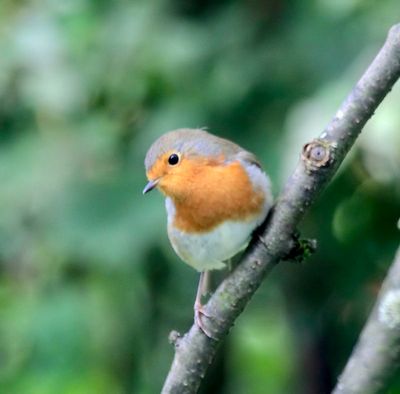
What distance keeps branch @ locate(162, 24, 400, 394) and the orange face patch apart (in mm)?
423

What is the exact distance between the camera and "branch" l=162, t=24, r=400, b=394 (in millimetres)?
2211

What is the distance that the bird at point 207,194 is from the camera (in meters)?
2.94

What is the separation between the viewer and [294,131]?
3.96 m

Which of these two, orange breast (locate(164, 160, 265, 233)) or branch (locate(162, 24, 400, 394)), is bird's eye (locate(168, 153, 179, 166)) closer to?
orange breast (locate(164, 160, 265, 233))

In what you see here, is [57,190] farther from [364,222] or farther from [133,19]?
[364,222]

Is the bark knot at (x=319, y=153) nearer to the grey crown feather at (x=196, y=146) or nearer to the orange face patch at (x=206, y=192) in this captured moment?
the orange face patch at (x=206, y=192)

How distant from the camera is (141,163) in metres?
4.10

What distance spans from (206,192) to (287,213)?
0.87 metres

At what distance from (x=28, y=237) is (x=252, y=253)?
221 centimetres

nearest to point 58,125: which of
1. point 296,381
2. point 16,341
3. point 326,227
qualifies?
point 16,341

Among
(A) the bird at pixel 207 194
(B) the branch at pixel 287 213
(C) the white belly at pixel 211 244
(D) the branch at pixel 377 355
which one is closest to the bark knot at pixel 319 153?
(B) the branch at pixel 287 213

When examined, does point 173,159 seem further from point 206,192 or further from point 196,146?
point 206,192

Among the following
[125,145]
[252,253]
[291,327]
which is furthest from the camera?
[291,327]

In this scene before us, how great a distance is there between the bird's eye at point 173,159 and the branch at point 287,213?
918 mm
